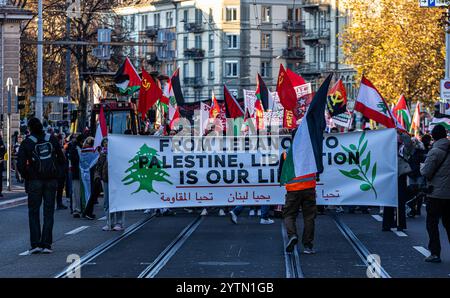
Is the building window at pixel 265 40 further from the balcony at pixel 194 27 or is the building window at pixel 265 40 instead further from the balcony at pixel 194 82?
the balcony at pixel 194 82

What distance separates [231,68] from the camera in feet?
398

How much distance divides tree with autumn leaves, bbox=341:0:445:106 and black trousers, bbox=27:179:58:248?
37.1m

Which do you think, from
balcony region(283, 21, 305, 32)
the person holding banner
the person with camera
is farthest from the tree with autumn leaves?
balcony region(283, 21, 305, 32)

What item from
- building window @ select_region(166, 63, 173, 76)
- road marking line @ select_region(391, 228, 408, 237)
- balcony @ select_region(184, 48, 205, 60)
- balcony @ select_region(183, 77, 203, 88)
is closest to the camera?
road marking line @ select_region(391, 228, 408, 237)

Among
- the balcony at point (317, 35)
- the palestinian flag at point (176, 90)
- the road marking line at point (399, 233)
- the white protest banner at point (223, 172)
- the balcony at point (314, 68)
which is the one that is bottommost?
the road marking line at point (399, 233)

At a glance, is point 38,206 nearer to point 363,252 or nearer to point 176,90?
point 363,252

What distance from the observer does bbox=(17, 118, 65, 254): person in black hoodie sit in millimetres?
19000

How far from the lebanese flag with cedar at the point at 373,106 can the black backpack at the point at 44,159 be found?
5982mm

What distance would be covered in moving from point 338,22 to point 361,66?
141 feet

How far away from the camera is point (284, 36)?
4779 inches

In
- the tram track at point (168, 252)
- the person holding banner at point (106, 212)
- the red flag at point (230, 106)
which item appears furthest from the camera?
the red flag at point (230, 106)

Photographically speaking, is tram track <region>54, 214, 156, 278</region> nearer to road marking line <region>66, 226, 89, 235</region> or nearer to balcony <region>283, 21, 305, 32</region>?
road marking line <region>66, 226, 89, 235</region>

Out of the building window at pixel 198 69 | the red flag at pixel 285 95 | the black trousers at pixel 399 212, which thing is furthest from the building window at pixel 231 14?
the black trousers at pixel 399 212

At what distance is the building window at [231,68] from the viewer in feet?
397
